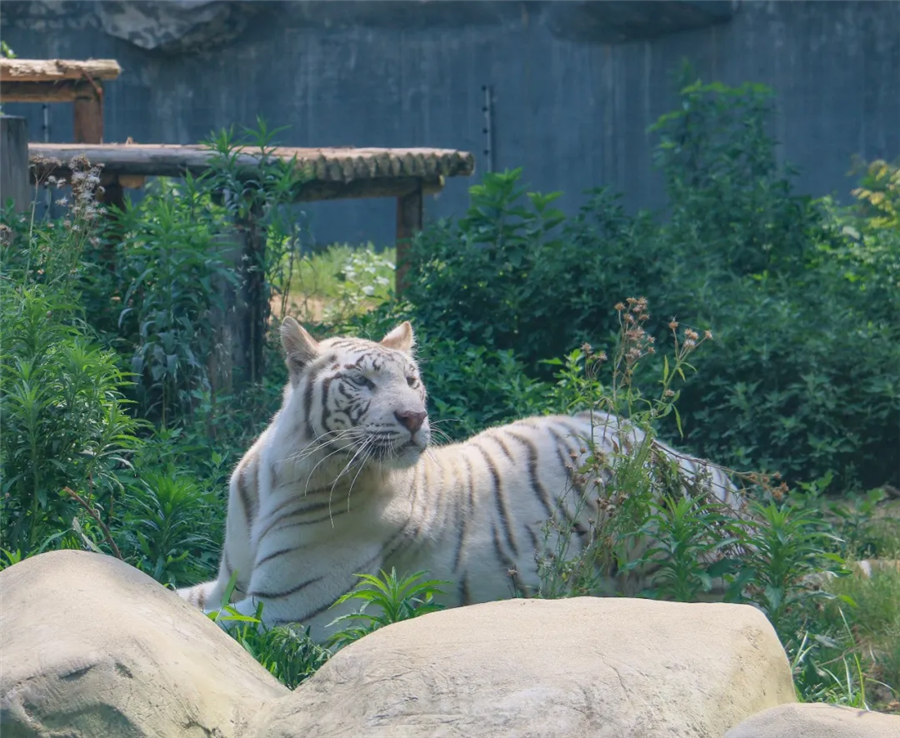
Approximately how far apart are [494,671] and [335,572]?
1489 mm

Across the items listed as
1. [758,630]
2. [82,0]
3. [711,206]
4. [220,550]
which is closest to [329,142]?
[82,0]

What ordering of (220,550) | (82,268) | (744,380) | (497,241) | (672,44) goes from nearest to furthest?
(220,550) < (82,268) < (744,380) < (497,241) < (672,44)

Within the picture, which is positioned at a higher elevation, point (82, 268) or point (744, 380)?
point (82, 268)

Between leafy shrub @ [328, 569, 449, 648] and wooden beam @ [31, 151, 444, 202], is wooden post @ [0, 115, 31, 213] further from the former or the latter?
leafy shrub @ [328, 569, 449, 648]

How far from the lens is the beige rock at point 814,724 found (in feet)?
6.53

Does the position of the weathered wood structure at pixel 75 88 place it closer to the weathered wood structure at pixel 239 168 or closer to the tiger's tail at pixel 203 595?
the weathered wood structure at pixel 239 168

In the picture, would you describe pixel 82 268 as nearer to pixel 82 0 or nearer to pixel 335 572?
pixel 335 572

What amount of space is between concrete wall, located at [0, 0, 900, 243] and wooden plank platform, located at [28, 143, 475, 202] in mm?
5349

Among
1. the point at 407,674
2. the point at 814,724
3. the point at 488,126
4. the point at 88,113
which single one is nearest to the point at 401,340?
the point at 407,674

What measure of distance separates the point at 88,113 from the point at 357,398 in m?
6.78

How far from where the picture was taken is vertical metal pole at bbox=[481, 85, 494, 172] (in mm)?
13734

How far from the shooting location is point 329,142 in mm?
14164

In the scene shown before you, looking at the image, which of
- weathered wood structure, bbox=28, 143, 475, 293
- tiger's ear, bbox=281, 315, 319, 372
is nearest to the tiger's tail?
tiger's ear, bbox=281, 315, 319, 372

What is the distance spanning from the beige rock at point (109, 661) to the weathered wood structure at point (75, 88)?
7306mm
